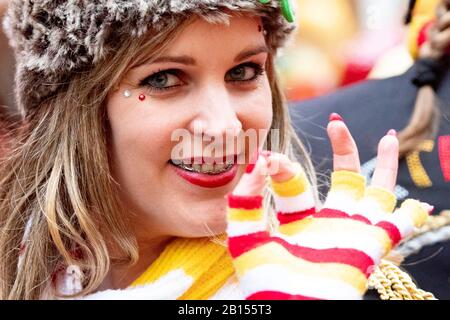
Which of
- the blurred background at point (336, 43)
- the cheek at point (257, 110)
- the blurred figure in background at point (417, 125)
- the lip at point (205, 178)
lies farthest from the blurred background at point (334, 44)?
the lip at point (205, 178)

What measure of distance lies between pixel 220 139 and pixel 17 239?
0.43m

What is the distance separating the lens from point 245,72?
1.26 meters

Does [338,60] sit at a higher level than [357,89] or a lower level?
higher

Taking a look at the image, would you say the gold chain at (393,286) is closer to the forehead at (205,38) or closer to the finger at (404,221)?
the finger at (404,221)

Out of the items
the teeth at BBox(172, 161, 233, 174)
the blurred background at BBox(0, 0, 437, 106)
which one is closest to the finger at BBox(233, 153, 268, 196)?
the teeth at BBox(172, 161, 233, 174)

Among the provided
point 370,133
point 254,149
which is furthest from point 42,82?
point 370,133

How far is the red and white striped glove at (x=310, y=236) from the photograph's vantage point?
969mm

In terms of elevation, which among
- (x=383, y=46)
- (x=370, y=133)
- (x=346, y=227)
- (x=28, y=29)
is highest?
(x=383, y=46)

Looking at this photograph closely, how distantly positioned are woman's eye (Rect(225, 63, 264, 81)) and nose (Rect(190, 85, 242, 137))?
0.18ft

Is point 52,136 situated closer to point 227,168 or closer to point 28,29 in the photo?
point 28,29

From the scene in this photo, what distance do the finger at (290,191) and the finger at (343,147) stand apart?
69mm

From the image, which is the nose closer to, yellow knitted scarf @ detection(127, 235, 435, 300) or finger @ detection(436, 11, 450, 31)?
yellow knitted scarf @ detection(127, 235, 435, 300)

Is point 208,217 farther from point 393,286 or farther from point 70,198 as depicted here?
point 393,286
